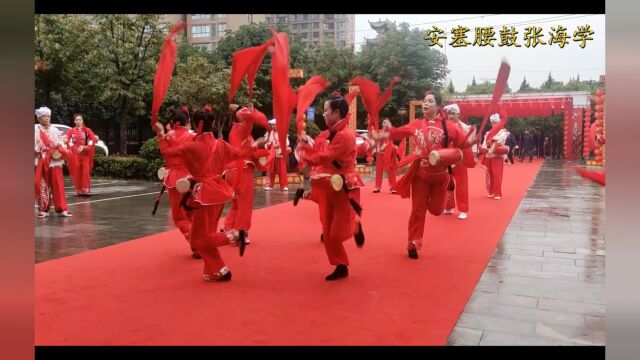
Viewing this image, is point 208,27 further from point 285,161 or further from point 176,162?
point 285,161

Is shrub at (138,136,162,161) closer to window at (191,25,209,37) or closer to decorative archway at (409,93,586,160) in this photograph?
decorative archway at (409,93,586,160)

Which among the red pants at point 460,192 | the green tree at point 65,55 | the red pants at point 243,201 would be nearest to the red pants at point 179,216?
the red pants at point 243,201

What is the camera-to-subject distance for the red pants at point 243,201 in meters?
5.06

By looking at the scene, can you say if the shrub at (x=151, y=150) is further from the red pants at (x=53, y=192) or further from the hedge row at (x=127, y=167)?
the red pants at (x=53, y=192)

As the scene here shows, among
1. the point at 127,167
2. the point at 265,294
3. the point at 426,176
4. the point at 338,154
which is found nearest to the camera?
the point at 265,294

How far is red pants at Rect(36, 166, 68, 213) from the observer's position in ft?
23.5

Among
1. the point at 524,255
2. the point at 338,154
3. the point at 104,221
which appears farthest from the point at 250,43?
the point at 338,154

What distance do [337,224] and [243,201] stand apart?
147 centimetres

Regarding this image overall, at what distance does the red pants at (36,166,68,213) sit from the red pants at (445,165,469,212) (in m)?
5.41

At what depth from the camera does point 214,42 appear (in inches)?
1860

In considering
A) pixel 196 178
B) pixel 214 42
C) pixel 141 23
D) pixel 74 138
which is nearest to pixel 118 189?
pixel 74 138

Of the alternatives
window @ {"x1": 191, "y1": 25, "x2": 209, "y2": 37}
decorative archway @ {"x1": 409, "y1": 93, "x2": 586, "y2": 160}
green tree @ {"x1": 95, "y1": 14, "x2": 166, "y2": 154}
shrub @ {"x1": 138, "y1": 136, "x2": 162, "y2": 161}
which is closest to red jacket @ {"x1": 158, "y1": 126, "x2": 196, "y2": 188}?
shrub @ {"x1": 138, "y1": 136, "x2": 162, "y2": 161}

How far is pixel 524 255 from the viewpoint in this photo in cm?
478

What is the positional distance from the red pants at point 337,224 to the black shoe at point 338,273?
4 centimetres
